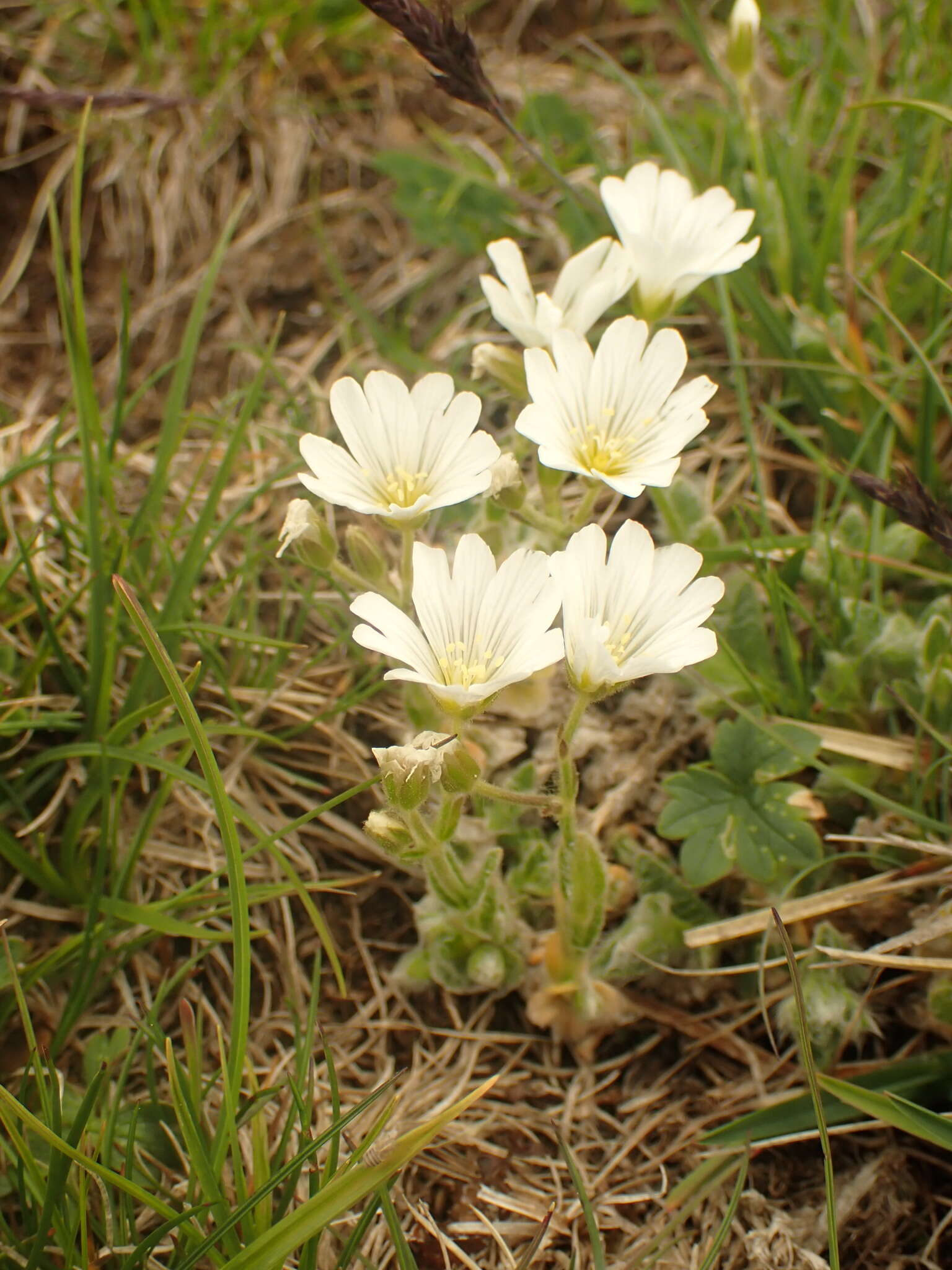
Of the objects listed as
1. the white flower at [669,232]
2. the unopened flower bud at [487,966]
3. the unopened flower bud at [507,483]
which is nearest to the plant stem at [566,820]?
the unopened flower bud at [487,966]

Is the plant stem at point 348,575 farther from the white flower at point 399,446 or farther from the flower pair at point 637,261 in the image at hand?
the flower pair at point 637,261

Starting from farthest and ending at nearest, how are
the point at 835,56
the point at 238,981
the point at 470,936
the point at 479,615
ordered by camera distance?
the point at 835,56
the point at 470,936
the point at 479,615
the point at 238,981

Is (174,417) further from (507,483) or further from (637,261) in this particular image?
(637,261)

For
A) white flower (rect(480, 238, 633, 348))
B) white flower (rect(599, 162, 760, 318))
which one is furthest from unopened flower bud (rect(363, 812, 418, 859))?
white flower (rect(599, 162, 760, 318))

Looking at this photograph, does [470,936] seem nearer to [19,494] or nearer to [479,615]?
[479,615]

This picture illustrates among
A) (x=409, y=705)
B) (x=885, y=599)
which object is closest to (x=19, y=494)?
(x=409, y=705)

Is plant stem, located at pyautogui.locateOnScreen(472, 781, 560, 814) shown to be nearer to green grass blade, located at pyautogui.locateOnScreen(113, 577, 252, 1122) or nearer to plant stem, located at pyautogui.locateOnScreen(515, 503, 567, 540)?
green grass blade, located at pyautogui.locateOnScreen(113, 577, 252, 1122)

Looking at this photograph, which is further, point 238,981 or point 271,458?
point 271,458

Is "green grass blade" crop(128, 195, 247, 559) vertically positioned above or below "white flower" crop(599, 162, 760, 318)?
below

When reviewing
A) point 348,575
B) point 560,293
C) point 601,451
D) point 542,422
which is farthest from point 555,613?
point 560,293
